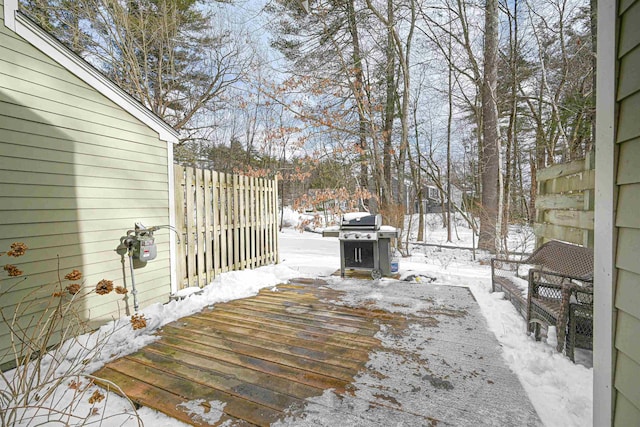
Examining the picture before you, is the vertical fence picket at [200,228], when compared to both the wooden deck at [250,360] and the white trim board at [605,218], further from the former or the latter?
the white trim board at [605,218]

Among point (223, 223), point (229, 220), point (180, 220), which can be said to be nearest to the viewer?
point (180, 220)

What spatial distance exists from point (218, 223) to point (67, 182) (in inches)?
73.5

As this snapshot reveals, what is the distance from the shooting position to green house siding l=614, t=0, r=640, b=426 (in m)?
0.99

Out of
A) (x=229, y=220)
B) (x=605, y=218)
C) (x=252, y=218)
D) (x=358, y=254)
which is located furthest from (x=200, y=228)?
(x=605, y=218)

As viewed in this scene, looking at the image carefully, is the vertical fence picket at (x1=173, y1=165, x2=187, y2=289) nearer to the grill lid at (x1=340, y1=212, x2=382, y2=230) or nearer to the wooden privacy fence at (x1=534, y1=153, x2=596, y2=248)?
the grill lid at (x1=340, y1=212, x2=382, y2=230)

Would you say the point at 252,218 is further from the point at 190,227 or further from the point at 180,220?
the point at 180,220

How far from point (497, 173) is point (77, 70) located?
298 inches

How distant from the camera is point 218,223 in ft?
14.0

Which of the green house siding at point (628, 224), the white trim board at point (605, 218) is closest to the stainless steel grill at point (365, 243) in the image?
the white trim board at point (605, 218)

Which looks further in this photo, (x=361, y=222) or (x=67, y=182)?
(x=361, y=222)

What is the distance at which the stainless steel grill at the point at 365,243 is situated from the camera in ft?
14.5

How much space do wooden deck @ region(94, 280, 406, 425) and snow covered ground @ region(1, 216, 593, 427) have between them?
14 centimetres

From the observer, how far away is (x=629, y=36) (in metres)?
1.03

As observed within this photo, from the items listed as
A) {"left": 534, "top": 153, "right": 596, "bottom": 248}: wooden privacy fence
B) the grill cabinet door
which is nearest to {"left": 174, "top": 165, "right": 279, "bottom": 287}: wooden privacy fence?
the grill cabinet door
